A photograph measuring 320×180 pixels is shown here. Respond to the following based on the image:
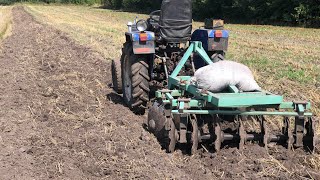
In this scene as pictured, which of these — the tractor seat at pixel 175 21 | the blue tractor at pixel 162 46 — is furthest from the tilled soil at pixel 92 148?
the tractor seat at pixel 175 21

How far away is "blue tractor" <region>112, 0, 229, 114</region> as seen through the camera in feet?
18.8

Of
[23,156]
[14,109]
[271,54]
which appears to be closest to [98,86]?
[14,109]

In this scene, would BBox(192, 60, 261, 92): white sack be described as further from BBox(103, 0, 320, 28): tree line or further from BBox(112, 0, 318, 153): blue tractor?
BBox(103, 0, 320, 28): tree line

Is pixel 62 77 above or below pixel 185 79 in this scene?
below

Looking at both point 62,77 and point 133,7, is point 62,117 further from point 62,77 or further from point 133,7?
point 133,7

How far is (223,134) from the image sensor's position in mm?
4418

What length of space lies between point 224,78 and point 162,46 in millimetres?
1796

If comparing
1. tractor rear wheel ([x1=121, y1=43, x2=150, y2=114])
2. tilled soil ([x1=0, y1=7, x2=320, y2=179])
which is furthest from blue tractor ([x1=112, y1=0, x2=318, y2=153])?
tilled soil ([x1=0, y1=7, x2=320, y2=179])

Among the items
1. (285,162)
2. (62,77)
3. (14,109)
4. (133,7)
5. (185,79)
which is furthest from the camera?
(133,7)

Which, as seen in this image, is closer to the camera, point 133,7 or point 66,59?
point 66,59

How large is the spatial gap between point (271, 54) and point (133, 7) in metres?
34.0

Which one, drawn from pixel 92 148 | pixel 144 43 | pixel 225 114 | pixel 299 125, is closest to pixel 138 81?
pixel 144 43

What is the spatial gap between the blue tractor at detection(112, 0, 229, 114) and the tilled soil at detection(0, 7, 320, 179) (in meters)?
0.46

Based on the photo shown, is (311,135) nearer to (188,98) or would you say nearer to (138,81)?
(188,98)
